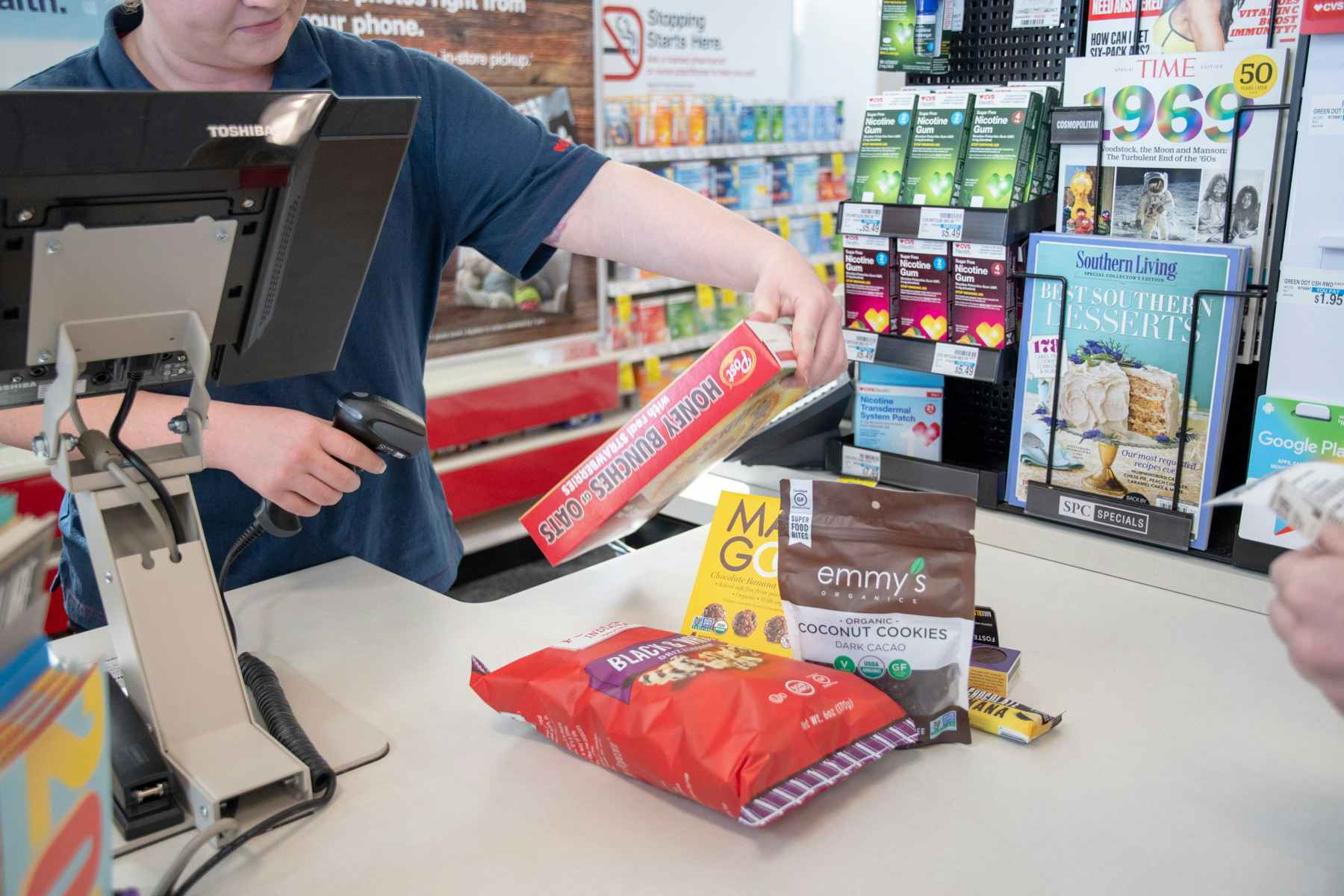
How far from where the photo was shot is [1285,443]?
1605 millimetres

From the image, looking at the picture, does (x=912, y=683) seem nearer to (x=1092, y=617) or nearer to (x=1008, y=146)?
(x=1092, y=617)

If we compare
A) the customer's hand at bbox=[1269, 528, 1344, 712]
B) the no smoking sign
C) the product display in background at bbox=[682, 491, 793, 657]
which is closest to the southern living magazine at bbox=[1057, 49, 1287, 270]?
the product display in background at bbox=[682, 491, 793, 657]

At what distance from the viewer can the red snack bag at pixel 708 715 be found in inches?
40.3

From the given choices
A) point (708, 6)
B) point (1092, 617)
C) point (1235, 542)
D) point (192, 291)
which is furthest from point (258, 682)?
point (708, 6)

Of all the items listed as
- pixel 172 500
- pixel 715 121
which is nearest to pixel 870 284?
pixel 172 500

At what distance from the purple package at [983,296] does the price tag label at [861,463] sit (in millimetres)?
291

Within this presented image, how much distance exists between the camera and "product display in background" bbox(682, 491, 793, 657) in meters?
1.41

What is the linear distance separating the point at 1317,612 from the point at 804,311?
0.74 m

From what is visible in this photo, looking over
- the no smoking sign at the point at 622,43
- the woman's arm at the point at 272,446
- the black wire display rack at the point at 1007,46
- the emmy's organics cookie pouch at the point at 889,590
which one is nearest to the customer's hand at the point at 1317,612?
the emmy's organics cookie pouch at the point at 889,590

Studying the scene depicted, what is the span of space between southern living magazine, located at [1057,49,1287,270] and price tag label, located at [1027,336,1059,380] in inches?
7.8

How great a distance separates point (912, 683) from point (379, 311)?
100cm

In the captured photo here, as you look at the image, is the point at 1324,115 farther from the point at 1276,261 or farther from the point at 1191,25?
the point at 1191,25

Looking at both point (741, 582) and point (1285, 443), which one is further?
point (1285, 443)

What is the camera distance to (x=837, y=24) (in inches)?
235
